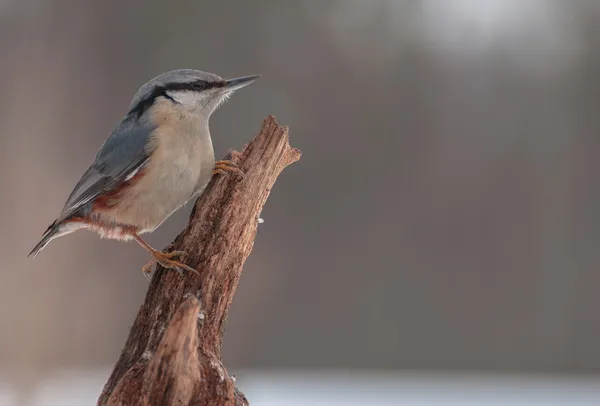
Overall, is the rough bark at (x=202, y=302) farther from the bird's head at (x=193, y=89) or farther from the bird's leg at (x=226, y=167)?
the bird's head at (x=193, y=89)

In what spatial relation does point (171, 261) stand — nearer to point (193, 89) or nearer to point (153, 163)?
point (153, 163)

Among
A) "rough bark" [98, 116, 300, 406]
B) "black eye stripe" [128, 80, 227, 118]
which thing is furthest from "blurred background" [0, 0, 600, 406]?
"rough bark" [98, 116, 300, 406]

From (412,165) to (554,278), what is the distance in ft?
2.46

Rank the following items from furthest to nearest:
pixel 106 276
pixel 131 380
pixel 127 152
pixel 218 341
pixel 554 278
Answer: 1. pixel 554 278
2. pixel 106 276
3. pixel 127 152
4. pixel 218 341
5. pixel 131 380

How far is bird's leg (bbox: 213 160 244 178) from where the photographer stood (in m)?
1.38

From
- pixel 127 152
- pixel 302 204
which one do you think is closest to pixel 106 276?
pixel 302 204

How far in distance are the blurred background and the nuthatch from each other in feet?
4.37

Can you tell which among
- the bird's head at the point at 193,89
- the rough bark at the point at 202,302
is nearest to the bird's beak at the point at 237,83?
the bird's head at the point at 193,89

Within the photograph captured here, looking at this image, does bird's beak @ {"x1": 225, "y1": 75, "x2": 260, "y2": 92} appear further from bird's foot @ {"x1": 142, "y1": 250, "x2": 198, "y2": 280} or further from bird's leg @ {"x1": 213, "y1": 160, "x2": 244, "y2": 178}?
bird's foot @ {"x1": 142, "y1": 250, "x2": 198, "y2": 280}

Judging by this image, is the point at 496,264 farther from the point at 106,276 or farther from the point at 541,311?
the point at 106,276

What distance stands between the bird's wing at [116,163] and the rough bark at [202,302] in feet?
0.50

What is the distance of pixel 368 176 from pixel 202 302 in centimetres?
185

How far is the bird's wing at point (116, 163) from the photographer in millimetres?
1422

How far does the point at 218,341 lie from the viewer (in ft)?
4.15
